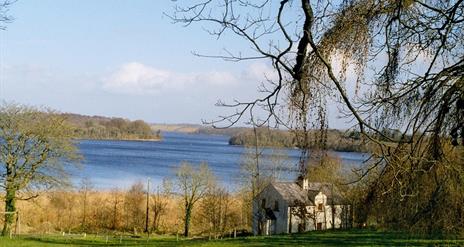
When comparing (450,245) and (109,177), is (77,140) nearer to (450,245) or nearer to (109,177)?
(450,245)

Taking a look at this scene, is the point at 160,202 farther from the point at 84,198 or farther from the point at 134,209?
the point at 84,198

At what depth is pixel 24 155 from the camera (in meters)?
24.4

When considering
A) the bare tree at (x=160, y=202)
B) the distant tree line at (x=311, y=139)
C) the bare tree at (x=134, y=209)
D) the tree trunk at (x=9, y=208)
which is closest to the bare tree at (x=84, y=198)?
the bare tree at (x=134, y=209)

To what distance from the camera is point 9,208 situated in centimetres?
2469

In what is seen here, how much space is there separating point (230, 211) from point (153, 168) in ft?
88.9

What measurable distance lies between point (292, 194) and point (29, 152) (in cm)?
1686

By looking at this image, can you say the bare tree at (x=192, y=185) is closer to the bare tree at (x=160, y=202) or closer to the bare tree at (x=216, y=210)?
the bare tree at (x=216, y=210)

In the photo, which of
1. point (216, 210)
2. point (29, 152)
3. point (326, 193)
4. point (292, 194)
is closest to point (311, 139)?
point (29, 152)

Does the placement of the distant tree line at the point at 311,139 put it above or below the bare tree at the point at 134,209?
above

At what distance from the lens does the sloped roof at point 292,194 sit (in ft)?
112

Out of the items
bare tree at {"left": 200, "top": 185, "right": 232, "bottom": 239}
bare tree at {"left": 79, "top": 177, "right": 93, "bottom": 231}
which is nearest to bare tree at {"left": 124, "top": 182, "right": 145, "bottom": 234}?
bare tree at {"left": 79, "top": 177, "right": 93, "bottom": 231}

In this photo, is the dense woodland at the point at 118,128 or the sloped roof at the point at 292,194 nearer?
the sloped roof at the point at 292,194

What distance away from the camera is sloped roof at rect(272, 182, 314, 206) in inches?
1344

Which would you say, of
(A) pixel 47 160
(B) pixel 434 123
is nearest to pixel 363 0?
(B) pixel 434 123
